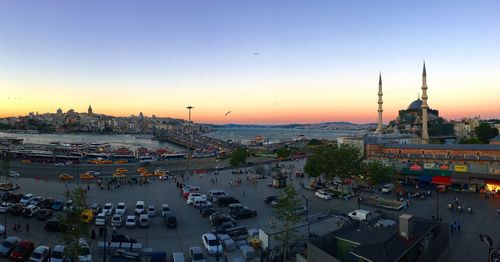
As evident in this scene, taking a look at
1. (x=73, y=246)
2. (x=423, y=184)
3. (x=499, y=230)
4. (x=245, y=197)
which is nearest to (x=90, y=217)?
(x=73, y=246)

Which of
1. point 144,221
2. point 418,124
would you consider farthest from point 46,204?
point 418,124

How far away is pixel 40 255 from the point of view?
9.14 m

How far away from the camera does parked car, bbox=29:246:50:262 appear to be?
29.7 ft

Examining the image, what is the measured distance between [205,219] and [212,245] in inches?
148

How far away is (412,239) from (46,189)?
62.6ft

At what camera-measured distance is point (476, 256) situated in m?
10.1

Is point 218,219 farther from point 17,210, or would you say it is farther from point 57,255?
point 17,210

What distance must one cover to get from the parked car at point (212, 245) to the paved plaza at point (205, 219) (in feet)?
1.02

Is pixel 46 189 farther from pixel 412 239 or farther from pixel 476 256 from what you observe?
pixel 476 256

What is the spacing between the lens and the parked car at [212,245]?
10047mm

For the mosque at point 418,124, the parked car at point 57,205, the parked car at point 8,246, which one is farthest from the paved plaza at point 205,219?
the mosque at point 418,124

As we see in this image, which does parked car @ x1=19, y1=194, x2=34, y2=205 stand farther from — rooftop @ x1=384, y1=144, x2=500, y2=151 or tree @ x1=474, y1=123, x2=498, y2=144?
tree @ x1=474, y1=123, x2=498, y2=144

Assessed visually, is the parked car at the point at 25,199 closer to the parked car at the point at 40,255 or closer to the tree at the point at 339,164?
the parked car at the point at 40,255

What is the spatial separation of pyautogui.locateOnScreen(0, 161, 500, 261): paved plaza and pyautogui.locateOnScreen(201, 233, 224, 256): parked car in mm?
310
